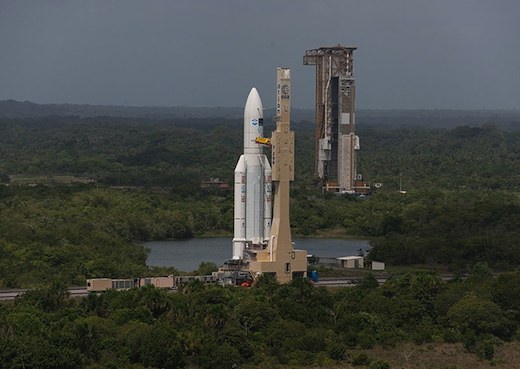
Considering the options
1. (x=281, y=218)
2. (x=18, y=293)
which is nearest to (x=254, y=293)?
(x=281, y=218)

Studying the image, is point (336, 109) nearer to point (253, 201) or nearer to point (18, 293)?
point (253, 201)

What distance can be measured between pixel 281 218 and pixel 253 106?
621 cm

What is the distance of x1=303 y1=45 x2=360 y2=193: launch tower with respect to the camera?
4439 inches

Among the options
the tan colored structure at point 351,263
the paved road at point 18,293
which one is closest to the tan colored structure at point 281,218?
the paved road at point 18,293

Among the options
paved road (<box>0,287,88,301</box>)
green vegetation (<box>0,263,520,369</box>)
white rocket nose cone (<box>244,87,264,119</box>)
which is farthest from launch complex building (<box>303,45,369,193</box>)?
paved road (<box>0,287,88,301</box>)

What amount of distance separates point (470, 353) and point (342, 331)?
4.56 m

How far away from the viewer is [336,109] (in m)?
114

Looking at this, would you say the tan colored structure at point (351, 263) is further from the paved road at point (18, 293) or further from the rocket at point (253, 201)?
the paved road at point (18, 293)

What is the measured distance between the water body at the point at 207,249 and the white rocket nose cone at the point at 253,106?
8.98 metres

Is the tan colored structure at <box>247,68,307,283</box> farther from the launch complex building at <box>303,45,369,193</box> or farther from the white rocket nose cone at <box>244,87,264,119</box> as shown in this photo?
the launch complex building at <box>303,45,369,193</box>

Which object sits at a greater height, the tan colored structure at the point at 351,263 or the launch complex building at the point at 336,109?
the launch complex building at the point at 336,109

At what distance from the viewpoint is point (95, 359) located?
46.1 metres

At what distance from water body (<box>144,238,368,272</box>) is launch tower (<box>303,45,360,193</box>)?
21584 millimetres

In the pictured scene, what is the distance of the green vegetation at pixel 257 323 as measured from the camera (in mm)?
46531
